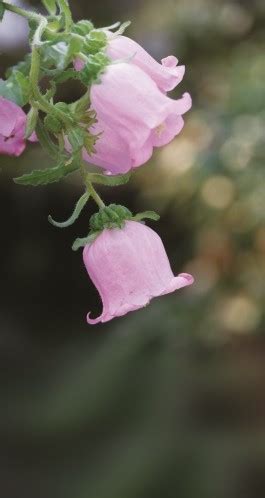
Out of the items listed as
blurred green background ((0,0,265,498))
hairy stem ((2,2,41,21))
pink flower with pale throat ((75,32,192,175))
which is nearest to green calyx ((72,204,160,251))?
pink flower with pale throat ((75,32,192,175))

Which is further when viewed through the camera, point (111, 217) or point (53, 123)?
point (111, 217)

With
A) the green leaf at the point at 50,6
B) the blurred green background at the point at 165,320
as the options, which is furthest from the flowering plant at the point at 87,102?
the blurred green background at the point at 165,320

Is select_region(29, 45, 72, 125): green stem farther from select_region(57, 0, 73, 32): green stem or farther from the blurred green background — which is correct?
the blurred green background

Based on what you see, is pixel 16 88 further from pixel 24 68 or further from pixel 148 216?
pixel 148 216

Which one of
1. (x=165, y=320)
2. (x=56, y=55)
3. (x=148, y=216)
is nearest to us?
→ (x=56, y=55)

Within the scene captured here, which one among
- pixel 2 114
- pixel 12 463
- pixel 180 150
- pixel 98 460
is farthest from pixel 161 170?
pixel 12 463

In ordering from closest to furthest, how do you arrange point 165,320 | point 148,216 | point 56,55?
point 56,55, point 148,216, point 165,320

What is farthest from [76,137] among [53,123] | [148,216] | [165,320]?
[165,320]
